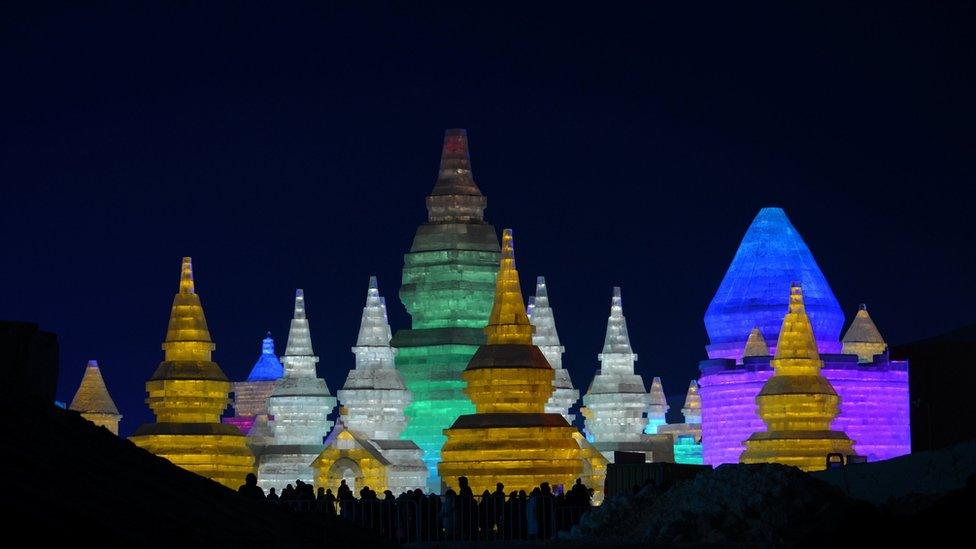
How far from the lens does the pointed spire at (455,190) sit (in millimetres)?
95812

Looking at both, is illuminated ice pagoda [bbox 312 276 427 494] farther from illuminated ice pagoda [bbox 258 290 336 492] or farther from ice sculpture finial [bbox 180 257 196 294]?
ice sculpture finial [bbox 180 257 196 294]

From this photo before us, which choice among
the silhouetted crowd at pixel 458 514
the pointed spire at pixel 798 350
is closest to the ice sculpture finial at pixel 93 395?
the pointed spire at pixel 798 350

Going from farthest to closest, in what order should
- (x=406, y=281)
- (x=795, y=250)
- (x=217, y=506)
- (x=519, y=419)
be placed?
(x=795, y=250)
(x=406, y=281)
(x=519, y=419)
(x=217, y=506)

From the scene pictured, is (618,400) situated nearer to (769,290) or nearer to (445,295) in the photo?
(445,295)

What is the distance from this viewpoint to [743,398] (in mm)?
100125

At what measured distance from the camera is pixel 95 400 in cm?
9656

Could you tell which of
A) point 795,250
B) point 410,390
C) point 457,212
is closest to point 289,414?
point 410,390

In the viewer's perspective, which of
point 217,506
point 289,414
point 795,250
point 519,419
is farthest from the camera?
point 795,250

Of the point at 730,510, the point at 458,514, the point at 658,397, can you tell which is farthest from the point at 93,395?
the point at 730,510

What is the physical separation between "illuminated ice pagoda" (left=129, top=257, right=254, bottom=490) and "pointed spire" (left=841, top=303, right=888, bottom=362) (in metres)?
33.6

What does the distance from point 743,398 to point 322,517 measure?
63381mm

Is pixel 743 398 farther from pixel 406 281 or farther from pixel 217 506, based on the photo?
pixel 217 506

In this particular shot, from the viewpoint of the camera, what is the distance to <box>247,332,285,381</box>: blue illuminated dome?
138m

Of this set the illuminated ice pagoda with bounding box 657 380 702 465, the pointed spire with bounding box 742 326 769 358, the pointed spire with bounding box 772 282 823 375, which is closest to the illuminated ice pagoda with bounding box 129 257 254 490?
the pointed spire with bounding box 772 282 823 375
